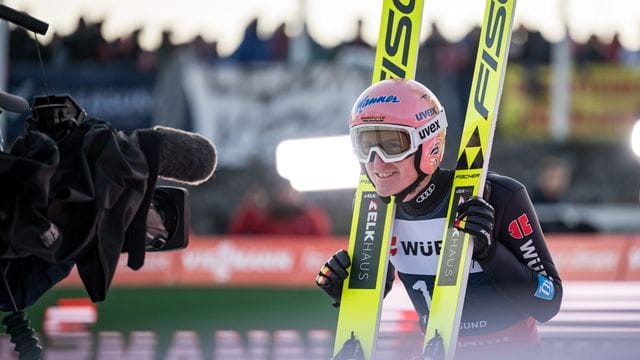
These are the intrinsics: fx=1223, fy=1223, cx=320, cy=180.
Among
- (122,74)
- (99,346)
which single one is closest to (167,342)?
(99,346)

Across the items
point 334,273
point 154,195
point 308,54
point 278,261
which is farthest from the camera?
point 308,54

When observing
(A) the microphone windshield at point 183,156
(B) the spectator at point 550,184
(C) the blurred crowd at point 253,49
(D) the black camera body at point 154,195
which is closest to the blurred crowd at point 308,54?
(C) the blurred crowd at point 253,49

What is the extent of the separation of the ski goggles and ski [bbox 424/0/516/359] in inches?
7.7

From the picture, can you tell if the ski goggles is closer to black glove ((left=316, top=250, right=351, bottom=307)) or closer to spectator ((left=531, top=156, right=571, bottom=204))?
black glove ((left=316, top=250, right=351, bottom=307))

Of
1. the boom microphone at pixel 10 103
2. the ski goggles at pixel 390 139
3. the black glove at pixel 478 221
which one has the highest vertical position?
the boom microphone at pixel 10 103

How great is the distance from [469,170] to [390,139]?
0.34 meters

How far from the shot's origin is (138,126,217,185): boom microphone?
3.51m

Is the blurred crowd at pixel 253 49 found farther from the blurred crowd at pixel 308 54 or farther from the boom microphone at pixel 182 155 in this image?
the boom microphone at pixel 182 155

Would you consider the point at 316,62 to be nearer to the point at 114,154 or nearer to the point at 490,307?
the point at 490,307

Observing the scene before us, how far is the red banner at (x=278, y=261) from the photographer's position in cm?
924

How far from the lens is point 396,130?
183 inches

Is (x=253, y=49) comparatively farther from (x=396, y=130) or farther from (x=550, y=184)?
(x=396, y=130)

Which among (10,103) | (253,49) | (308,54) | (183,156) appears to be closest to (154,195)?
(183,156)

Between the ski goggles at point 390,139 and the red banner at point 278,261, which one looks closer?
the ski goggles at point 390,139
